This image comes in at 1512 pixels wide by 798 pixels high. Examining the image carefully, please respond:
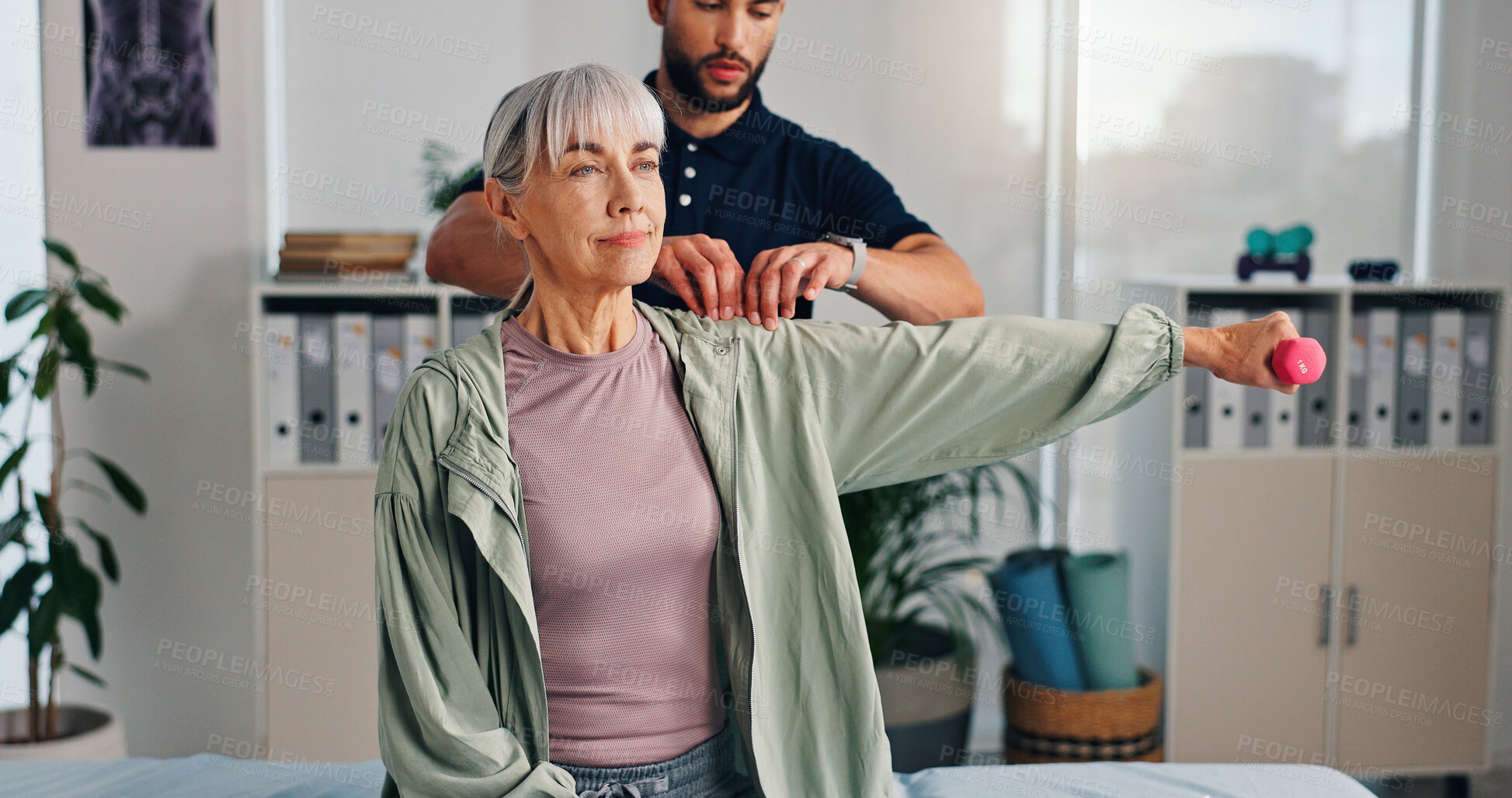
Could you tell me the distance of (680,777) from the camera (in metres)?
1.34

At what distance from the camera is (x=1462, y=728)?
3.12 m

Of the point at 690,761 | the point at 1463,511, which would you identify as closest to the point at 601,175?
the point at 690,761

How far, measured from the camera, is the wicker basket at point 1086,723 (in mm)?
2877

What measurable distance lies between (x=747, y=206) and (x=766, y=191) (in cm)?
6

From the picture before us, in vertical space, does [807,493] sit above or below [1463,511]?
above

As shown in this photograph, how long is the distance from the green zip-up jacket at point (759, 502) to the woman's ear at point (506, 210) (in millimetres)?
127

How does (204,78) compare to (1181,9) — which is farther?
(1181,9)

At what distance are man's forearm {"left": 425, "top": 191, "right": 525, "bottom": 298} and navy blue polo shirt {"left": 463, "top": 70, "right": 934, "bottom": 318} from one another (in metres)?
0.09

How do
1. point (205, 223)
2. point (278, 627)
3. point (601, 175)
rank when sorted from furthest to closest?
1. point (205, 223)
2. point (278, 627)
3. point (601, 175)

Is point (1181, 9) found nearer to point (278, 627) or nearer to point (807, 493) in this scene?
point (807, 493)

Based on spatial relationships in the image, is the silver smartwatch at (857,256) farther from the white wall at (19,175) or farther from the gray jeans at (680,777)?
the white wall at (19,175)

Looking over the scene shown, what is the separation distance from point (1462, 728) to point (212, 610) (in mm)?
3569

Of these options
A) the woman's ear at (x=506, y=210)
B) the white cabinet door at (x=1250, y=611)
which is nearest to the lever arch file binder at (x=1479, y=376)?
the white cabinet door at (x=1250, y=611)

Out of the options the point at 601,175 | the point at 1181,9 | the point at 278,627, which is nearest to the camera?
the point at 601,175
